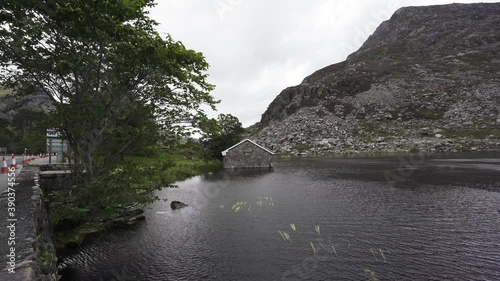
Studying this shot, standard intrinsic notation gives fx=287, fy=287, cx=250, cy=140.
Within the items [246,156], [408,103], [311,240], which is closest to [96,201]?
[311,240]

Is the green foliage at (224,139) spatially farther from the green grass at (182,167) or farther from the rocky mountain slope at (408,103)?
the rocky mountain slope at (408,103)

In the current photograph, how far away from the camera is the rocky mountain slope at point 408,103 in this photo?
116938mm

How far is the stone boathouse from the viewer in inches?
2731

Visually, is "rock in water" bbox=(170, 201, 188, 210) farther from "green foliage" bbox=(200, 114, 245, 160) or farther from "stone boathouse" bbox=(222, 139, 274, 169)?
"green foliage" bbox=(200, 114, 245, 160)

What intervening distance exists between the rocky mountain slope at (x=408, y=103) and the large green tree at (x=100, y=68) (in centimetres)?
10774

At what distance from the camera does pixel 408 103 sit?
13862 cm

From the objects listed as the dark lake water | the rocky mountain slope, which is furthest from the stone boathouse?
the rocky mountain slope

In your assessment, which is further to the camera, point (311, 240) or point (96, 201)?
point (311, 240)

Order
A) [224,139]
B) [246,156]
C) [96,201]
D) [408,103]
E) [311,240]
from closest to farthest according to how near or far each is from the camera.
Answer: [96,201] < [311,240] < [246,156] < [224,139] < [408,103]

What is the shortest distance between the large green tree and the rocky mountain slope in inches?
4242

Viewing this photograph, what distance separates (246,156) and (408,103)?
106 metres

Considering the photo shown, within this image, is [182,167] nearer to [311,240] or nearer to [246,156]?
[246,156]

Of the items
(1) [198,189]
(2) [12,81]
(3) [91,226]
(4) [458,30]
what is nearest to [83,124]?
(2) [12,81]

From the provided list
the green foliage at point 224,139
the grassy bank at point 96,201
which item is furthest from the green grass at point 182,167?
the grassy bank at point 96,201
